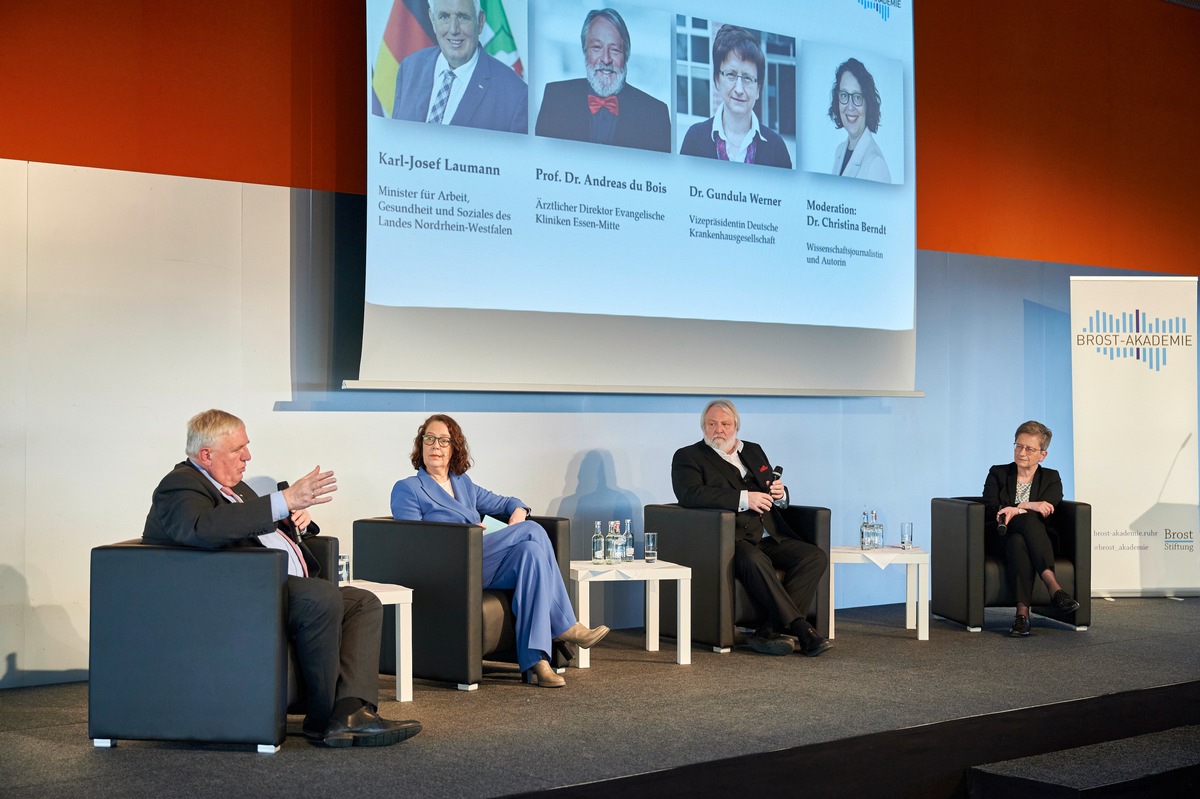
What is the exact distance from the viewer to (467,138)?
5234mm

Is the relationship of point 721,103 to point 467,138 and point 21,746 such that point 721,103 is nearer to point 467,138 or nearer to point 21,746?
point 467,138

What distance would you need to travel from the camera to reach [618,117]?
5.67m

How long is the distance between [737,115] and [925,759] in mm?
3408

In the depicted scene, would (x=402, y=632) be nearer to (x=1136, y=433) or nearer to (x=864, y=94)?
(x=864, y=94)

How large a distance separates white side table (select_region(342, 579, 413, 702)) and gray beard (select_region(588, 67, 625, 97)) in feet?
8.36

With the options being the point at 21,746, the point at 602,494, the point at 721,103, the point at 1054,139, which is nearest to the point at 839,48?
the point at 721,103

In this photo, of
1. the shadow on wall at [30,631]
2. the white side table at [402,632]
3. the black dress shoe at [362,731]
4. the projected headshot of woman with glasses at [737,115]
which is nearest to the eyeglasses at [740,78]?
the projected headshot of woman with glasses at [737,115]

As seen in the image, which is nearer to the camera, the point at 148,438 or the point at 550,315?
the point at 148,438

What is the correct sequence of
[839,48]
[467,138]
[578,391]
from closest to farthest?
1. [467,138]
2. [578,391]
3. [839,48]

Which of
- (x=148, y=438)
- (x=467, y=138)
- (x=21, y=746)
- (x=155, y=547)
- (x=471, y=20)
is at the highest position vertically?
(x=471, y=20)

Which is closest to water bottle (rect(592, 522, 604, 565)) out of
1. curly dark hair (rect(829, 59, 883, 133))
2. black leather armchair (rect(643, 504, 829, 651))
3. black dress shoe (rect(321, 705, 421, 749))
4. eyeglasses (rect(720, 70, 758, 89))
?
black leather armchair (rect(643, 504, 829, 651))

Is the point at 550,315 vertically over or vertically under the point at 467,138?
under

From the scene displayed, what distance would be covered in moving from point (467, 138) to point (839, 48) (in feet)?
7.48

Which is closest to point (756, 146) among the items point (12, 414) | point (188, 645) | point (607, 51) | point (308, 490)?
point (607, 51)
